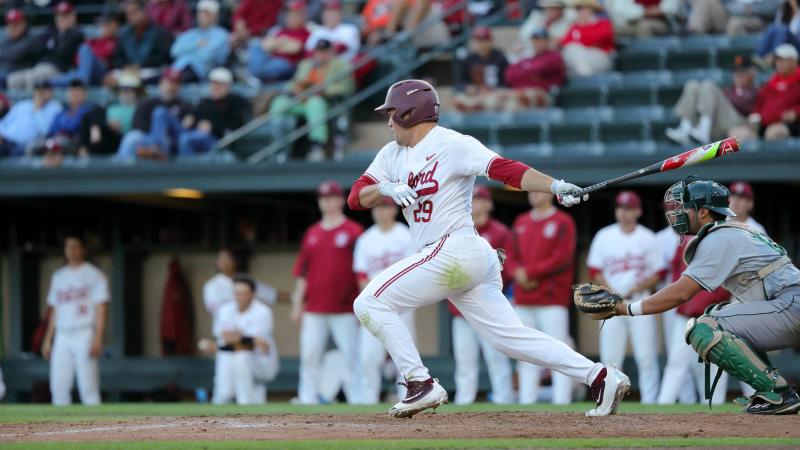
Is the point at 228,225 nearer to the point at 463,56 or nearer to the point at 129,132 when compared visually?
the point at 129,132

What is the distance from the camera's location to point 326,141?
13188 mm

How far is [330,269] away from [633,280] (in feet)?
8.39

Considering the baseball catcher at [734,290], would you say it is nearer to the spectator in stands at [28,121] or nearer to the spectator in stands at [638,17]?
the spectator in stands at [638,17]

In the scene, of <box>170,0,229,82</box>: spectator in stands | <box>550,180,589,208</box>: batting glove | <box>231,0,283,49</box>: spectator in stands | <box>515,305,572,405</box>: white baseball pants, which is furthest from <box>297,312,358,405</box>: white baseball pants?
<box>550,180,589,208</box>: batting glove

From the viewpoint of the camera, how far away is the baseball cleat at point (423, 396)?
662cm

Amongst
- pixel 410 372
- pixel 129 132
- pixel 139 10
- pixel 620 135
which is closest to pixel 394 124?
pixel 410 372

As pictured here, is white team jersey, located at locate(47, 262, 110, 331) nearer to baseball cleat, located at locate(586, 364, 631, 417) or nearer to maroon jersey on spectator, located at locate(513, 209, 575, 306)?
maroon jersey on spectator, located at locate(513, 209, 575, 306)

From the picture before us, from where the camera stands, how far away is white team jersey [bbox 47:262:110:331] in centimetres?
1257

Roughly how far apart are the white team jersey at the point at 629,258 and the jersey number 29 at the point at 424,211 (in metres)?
4.58

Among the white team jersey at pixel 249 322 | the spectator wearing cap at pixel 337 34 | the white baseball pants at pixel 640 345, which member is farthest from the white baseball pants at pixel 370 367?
the spectator wearing cap at pixel 337 34

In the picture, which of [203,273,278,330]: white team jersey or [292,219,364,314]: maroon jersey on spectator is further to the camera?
[203,273,278,330]: white team jersey

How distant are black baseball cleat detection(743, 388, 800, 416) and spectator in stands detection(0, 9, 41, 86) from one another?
10748 mm

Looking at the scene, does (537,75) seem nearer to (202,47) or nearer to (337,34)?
(337,34)

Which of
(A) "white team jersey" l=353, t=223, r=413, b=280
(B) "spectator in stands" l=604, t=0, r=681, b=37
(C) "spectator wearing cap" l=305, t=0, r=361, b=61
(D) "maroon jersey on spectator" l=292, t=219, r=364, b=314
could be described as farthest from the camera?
(C) "spectator wearing cap" l=305, t=0, r=361, b=61
